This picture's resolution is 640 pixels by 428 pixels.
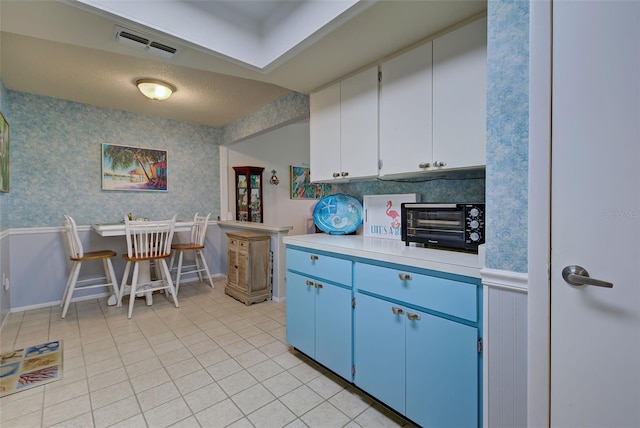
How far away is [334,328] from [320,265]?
41cm

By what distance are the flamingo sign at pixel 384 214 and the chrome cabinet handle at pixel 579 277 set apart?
110cm

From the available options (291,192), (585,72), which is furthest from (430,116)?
(291,192)

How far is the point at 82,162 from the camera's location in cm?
356

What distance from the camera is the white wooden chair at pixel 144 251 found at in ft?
10.0

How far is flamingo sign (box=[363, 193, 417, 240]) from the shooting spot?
2.07m

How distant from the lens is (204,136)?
4551 millimetres

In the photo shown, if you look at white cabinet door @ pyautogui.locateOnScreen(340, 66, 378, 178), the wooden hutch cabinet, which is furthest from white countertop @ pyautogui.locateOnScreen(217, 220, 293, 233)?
white cabinet door @ pyautogui.locateOnScreen(340, 66, 378, 178)

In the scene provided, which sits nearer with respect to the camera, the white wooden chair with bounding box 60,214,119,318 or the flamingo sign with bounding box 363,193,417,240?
the flamingo sign with bounding box 363,193,417,240

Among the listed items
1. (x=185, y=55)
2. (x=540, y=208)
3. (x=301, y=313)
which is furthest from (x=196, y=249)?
(x=540, y=208)

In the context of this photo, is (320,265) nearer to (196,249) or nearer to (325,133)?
(325,133)

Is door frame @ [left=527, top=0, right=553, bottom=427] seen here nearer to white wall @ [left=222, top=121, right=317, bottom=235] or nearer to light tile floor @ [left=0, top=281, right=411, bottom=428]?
light tile floor @ [left=0, top=281, right=411, bottom=428]

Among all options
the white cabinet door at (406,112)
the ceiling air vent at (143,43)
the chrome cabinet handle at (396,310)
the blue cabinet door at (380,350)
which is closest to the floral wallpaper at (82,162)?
the ceiling air vent at (143,43)

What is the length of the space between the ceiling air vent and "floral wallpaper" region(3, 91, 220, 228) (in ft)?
7.89

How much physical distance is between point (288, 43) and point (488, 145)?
1406 mm
